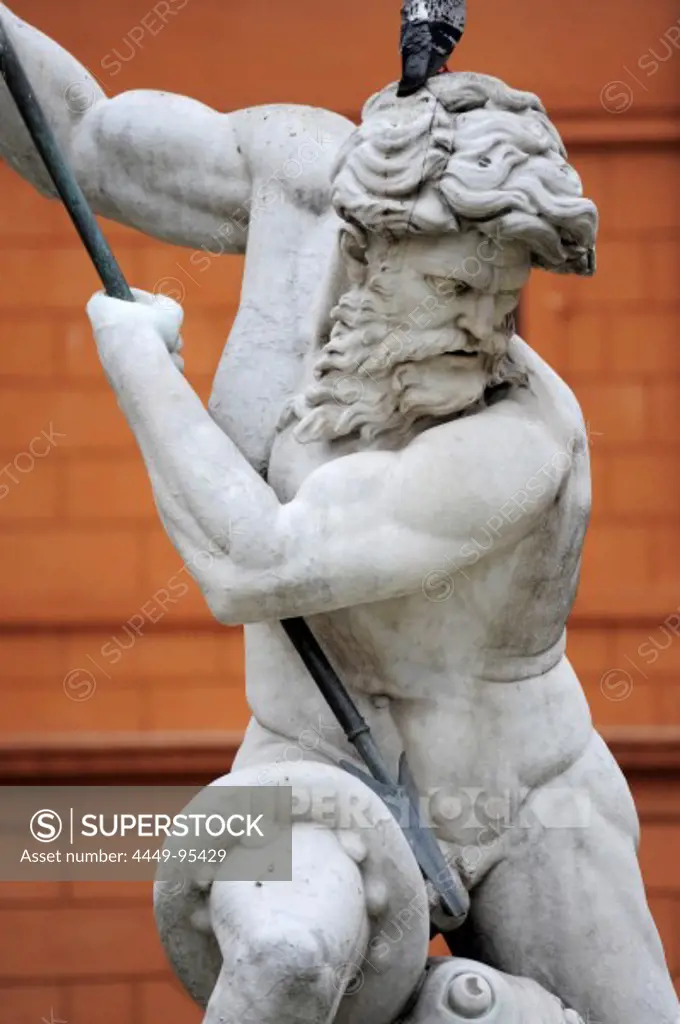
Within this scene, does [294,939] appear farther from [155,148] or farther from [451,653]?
[155,148]

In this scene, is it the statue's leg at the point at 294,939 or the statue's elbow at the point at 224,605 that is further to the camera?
the statue's elbow at the point at 224,605

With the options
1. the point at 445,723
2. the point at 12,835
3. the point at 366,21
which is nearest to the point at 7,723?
the point at 12,835

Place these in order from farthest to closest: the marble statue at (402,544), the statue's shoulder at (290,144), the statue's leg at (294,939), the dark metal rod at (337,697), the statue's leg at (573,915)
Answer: the statue's shoulder at (290,144) → the statue's leg at (573,915) → the dark metal rod at (337,697) → the marble statue at (402,544) → the statue's leg at (294,939)

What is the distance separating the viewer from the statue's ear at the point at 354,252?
3.81 metres

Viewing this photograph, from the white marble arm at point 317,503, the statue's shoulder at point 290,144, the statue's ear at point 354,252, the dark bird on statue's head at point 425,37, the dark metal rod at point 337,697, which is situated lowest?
the dark metal rod at point 337,697

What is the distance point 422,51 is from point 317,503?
593 mm

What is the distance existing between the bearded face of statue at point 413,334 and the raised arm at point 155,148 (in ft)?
1.22

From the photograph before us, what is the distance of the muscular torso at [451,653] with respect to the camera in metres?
3.91

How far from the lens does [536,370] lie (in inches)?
157

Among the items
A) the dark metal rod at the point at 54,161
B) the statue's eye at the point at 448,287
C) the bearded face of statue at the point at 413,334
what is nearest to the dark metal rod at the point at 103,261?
the dark metal rod at the point at 54,161

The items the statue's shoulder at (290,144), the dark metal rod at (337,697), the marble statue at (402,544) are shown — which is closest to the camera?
the marble statue at (402,544)

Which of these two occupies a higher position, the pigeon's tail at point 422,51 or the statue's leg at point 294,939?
the pigeon's tail at point 422,51

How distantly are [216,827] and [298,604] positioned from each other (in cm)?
30

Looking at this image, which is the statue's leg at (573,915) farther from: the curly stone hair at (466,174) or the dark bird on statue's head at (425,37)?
the dark bird on statue's head at (425,37)
